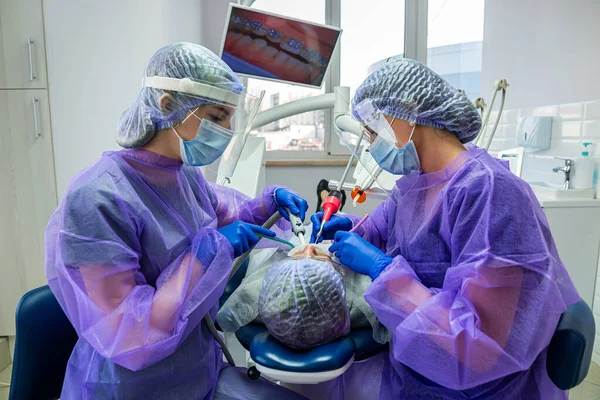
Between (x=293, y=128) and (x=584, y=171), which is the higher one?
(x=293, y=128)

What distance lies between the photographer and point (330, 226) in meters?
1.35

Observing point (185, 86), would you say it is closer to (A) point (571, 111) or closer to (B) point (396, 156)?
(B) point (396, 156)

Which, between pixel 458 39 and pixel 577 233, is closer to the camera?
pixel 577 233

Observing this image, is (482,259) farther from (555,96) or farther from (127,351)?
(555,96)

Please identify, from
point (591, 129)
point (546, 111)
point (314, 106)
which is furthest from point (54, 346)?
point (546, 111)

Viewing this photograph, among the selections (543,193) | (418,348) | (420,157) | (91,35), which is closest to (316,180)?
(543,193)

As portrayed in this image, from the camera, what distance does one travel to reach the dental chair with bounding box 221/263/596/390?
89 centimetres

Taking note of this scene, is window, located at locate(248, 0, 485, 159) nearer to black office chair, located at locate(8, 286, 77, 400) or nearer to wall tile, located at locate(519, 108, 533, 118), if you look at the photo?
wall tile, located at locate(519, 108, 533, 118)

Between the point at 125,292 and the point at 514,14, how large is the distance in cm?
291

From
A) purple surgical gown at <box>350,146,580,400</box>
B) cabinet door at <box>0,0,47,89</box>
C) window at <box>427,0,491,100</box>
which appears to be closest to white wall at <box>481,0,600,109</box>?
window at <box>427,0,491,100</box>

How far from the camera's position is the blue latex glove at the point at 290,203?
4.59 ft

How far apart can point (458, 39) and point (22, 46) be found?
2.88 m

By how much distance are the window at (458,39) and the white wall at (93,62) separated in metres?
2.07

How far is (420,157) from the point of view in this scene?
1.10 metres
